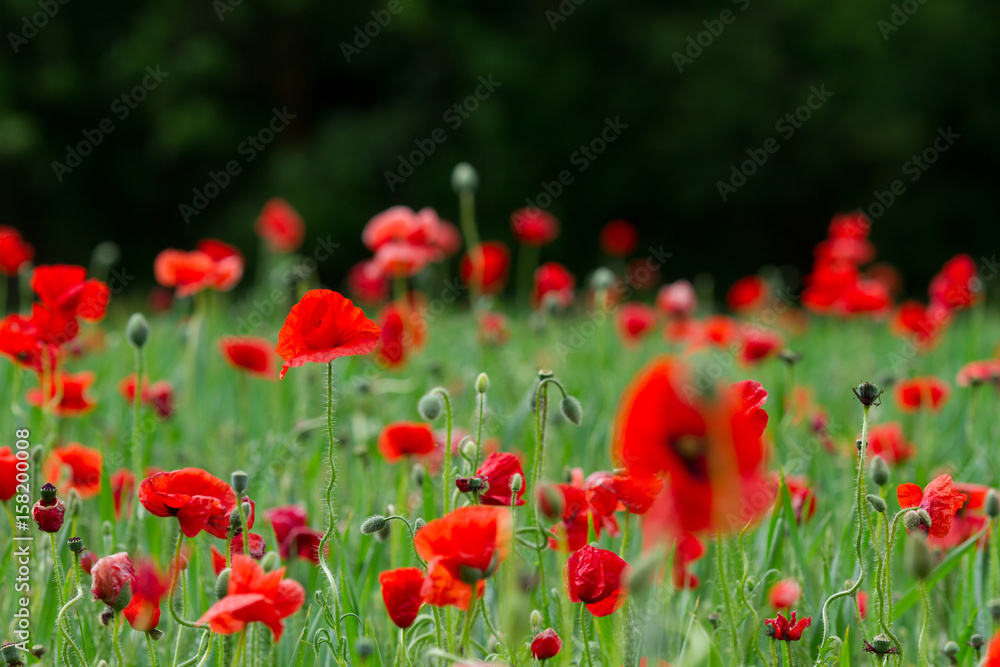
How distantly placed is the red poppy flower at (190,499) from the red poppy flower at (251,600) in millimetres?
126

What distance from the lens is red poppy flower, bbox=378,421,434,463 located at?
1.14m

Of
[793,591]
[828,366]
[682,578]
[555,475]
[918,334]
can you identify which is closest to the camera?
[793,591]

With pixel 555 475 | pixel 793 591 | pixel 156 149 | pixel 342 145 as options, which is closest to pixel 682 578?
pixel 793 591

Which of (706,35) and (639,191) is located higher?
(706,35)

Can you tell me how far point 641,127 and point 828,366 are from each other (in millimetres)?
6690

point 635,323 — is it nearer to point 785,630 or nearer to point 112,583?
point 785,630

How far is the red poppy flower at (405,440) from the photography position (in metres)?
1.14

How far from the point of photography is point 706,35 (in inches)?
323

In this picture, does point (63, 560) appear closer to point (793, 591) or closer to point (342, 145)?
point (793, 591)

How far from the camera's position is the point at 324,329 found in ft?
2.69

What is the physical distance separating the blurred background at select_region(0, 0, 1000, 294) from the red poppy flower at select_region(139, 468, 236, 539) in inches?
263

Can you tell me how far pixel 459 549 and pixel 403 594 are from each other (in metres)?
0.10

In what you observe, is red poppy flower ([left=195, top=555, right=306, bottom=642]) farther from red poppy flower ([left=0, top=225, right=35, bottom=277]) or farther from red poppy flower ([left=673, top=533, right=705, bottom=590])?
red poppy flower ([left=0, top=225, right=35, bottom=277])

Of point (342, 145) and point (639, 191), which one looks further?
point (639, 191)
